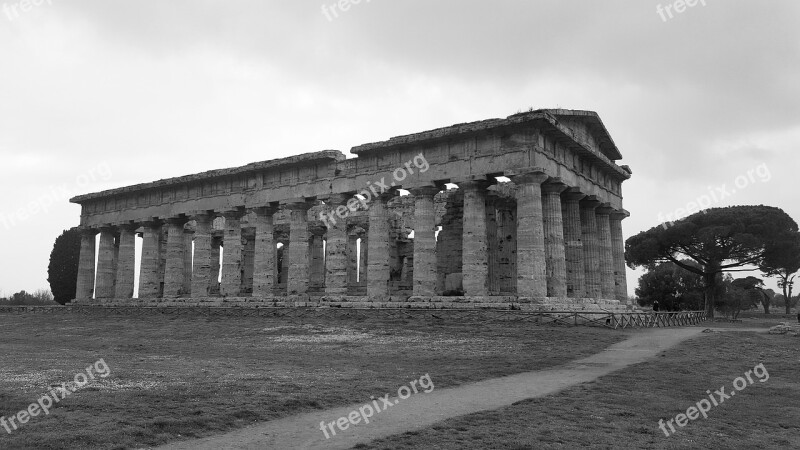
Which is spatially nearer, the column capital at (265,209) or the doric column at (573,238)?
the doric column at (573,238)

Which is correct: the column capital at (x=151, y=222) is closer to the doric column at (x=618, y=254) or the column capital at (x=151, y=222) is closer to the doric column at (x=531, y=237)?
the doric column at (x=531, y=237)

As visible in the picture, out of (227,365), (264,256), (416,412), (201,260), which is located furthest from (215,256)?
(416,412)

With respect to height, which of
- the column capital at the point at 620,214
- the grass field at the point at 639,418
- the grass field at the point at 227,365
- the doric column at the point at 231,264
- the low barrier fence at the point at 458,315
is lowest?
the grass field at the point at 639,418

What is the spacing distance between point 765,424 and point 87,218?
4890cm

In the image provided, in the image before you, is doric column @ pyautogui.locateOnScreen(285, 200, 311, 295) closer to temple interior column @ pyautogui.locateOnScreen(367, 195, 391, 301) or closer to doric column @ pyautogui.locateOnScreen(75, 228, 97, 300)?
temple interior column @ pyautogui.locateOnScreen(367, 195, 391, 301)

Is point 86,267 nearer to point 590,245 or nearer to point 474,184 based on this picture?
point 474,184

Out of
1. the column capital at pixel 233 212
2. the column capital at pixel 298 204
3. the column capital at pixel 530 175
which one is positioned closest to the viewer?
the column capital at pixel 530 175

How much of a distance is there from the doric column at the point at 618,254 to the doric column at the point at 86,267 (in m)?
38.6

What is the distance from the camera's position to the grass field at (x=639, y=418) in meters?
7.84

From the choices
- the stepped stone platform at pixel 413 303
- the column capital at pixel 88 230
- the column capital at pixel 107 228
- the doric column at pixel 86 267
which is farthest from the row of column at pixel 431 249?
the column capital at pixel 88 230

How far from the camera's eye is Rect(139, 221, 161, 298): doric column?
135 ft

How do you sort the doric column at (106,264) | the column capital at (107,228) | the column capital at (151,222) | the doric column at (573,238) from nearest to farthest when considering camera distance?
the doric column at (573,238), the column capital at (151,222), the doric column at (106,264), the column capital at (107,228)

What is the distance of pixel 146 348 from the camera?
1873cm

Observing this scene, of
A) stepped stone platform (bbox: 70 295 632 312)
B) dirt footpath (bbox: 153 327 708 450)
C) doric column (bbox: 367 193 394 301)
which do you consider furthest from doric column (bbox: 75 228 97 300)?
dirt footpath (bbox: 153 327 708 450)
